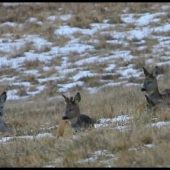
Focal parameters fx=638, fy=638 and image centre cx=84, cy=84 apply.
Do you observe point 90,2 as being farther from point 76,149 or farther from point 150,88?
point 76,149

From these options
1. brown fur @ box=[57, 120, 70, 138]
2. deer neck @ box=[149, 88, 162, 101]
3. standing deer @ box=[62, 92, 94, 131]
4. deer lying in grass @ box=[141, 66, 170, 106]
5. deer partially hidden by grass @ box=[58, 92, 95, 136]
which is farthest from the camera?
deer neck @ box=[149, 88, 162, 101]

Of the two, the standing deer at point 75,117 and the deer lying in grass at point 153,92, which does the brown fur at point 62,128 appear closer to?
the standing deer at point 75,117

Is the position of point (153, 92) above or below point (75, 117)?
above

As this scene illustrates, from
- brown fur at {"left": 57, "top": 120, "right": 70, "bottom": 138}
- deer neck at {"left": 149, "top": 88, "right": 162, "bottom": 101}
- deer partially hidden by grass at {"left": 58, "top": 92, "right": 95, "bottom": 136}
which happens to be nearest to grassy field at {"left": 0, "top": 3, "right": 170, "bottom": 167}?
brown fur at {"left": 57, "top": 120, "right": 70, "bottom": 138}

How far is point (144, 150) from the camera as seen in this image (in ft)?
27.3

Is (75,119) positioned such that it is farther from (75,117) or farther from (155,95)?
(155,95)

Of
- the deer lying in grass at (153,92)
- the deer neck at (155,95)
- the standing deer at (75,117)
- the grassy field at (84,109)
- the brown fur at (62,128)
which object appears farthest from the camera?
the deer neck at (155,95)

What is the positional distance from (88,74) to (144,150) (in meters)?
16.2

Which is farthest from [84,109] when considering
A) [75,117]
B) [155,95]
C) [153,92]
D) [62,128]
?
[62,128]

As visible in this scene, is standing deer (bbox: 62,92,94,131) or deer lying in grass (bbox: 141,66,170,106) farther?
deer lying in grass (bbox: 141,66,170,106)

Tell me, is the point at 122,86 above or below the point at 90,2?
Answer: below

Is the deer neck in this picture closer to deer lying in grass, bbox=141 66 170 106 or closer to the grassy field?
deer lying in grass, bbox=141 66 170 106

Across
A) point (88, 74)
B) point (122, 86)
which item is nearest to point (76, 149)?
point (122, 86)

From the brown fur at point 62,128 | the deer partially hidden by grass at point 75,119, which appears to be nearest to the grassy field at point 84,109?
the brown fur at point 62,128
